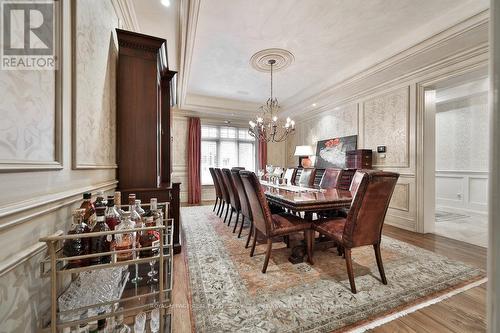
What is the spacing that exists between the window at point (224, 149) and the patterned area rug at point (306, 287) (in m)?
3.98

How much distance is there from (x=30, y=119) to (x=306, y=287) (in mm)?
1986

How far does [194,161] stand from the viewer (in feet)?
19.0

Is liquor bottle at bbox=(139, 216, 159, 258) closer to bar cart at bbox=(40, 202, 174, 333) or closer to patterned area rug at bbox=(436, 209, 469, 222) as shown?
bar cart at bbox=(40, 202, 174, 333)

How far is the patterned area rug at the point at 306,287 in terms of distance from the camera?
1.34 metres

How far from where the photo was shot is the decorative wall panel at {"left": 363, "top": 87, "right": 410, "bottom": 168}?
337 cm

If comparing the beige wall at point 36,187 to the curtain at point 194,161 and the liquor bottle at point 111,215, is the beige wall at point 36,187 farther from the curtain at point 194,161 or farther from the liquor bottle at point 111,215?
Result: the curtain at point 194,161

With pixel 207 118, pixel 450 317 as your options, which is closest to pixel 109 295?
pixel 450 317

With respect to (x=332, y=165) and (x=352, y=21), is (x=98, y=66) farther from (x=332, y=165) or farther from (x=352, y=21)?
(x=332, y=165)

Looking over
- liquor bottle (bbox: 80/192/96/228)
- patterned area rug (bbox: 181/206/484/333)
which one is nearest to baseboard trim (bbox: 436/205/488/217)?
patterned area rug (bbox: 181/206/484/333)

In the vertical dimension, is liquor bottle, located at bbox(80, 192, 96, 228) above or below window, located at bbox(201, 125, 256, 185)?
below

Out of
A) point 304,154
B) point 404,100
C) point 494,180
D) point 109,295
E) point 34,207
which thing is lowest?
point 109,295

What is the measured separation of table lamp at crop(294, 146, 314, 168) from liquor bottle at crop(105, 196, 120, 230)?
4.86m

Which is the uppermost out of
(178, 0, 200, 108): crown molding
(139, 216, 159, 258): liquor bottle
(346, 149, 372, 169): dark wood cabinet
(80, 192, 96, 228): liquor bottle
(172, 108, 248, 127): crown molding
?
(178, 0, 200, 108): crown molding

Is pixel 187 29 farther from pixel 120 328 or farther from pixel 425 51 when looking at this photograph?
pixel 425 51
